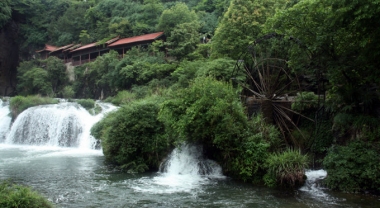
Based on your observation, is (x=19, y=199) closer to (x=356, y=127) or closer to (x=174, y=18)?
(x=356, y=127)

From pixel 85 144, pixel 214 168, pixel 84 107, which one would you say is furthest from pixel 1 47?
pixel 214 168

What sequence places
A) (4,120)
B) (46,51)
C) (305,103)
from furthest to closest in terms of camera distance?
(46,51) < (4,120) < (305,103)

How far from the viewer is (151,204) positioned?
9578 mm

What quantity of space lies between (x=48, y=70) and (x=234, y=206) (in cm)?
3407

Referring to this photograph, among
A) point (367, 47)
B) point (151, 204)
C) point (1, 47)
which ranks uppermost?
point (1, 47)

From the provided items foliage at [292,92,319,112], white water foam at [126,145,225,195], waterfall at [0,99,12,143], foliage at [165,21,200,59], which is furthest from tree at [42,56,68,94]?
foliage at [292,92,319,112]

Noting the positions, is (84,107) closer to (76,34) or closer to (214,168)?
(214,168)

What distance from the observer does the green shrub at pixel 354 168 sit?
9.98 metres

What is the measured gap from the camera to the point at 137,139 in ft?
47.9

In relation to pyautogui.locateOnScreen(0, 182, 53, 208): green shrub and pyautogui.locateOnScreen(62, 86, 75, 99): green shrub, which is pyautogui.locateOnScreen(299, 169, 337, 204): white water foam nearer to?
pyautogui.locateOnScreen(0, 182, 53, 208): green shrub

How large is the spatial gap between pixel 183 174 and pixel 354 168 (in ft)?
19.9

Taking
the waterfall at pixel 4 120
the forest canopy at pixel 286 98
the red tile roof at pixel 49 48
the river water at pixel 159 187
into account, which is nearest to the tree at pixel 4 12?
the red tile roof at pixel 49 48

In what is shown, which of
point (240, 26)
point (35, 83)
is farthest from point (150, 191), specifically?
point (35, 83)

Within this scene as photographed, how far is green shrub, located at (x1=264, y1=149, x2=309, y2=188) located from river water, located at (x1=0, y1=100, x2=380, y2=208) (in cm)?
34
